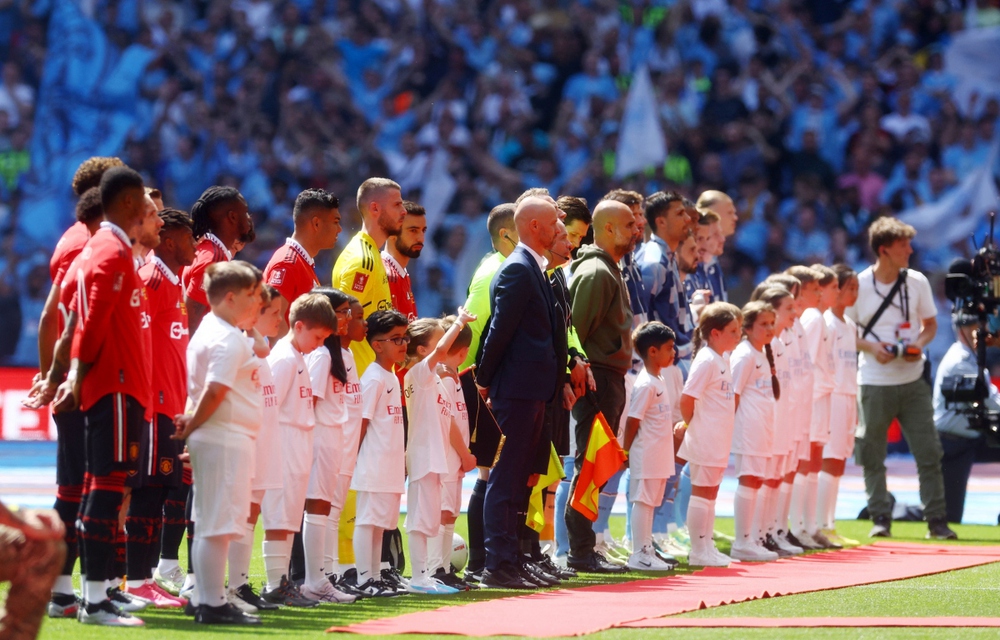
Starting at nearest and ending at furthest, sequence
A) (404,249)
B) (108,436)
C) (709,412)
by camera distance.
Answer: (108,436), (404,249), (709,412)

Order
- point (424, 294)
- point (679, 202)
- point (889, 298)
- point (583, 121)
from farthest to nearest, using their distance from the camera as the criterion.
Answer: point (583, 121), point (424, 294), point (889, 298), point (679, 202)

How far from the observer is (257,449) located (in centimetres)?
684

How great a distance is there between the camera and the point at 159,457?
23.3 ft

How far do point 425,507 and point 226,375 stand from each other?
2.02m

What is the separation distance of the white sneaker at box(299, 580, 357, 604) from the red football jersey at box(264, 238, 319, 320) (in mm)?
1602

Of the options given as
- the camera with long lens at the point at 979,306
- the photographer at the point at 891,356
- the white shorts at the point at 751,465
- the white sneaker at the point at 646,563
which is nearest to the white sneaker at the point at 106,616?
the white sneaker at the point at 646,563

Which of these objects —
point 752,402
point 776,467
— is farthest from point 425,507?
point 776,467

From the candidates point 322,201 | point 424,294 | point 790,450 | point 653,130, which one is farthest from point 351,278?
point 653,130

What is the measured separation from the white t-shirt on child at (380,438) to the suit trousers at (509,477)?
0.59 metres

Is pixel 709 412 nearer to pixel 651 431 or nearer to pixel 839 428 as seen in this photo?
pixel 651 431

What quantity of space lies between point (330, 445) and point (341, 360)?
1.47ft

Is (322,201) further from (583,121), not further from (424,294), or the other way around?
(583,121)

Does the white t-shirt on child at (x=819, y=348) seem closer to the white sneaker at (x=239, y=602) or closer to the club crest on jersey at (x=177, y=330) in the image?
the club crest on jersey at (x=177, y=330)

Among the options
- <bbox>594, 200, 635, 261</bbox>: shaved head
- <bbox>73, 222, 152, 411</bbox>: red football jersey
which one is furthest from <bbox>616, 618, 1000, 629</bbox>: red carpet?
<bbox>594, 200, 635, 261</bbox>: shaved head
